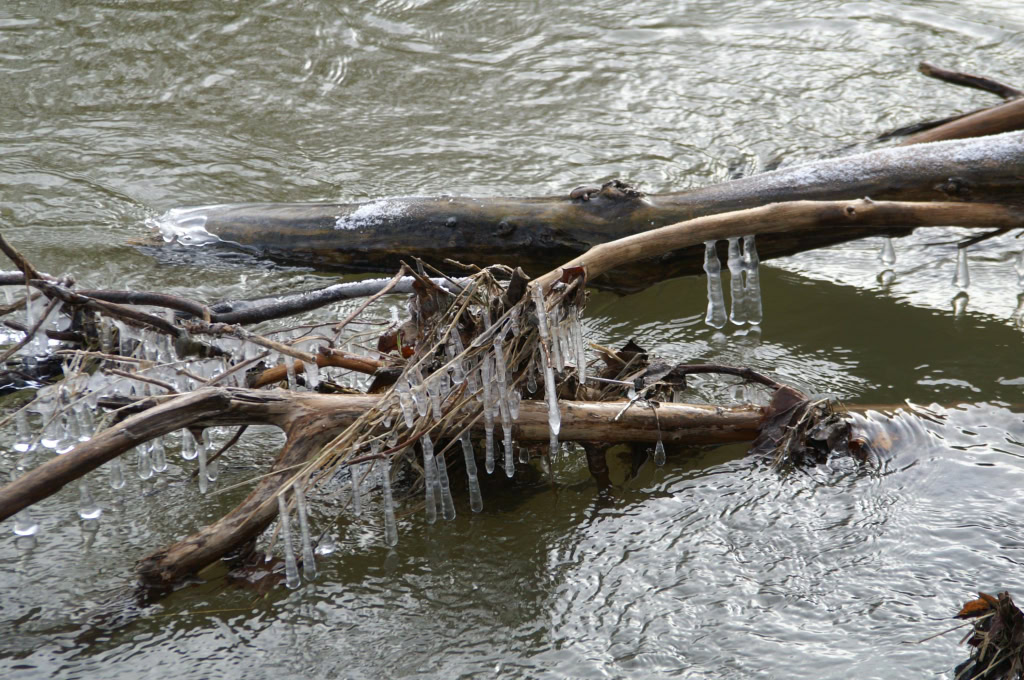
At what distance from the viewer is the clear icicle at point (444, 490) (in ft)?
12.2

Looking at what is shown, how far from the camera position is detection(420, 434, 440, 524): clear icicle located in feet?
11.6

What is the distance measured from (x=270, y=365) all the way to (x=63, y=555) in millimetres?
1120

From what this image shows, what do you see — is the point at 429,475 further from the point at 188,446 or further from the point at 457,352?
the point at 188,446

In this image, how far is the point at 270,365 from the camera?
4.39m

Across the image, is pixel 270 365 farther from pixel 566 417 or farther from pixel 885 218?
pixel 885 218

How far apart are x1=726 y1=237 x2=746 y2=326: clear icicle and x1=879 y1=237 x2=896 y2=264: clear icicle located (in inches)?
32.5

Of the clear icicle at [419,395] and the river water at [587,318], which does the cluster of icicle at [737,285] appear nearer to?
the river water at [587,318]

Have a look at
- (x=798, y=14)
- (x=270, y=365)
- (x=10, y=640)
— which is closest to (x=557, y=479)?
(x=270, y=365)

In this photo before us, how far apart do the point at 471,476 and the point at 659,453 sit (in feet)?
2.58

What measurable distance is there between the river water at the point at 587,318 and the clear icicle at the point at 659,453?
68 mm

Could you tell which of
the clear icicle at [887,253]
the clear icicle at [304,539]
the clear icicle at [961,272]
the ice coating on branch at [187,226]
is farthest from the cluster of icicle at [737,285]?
the ice coating on branch at [187,226]

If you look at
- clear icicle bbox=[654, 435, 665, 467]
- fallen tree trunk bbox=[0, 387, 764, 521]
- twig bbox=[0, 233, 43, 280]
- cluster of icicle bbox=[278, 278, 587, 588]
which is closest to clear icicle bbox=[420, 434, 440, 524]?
cluster of icicle bbox=[278, 278, 587, 588]

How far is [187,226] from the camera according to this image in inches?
247

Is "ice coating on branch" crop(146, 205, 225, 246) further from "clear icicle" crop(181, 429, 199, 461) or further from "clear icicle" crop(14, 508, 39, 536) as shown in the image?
"clear icicle" crop(14, 508, 39, 536)
